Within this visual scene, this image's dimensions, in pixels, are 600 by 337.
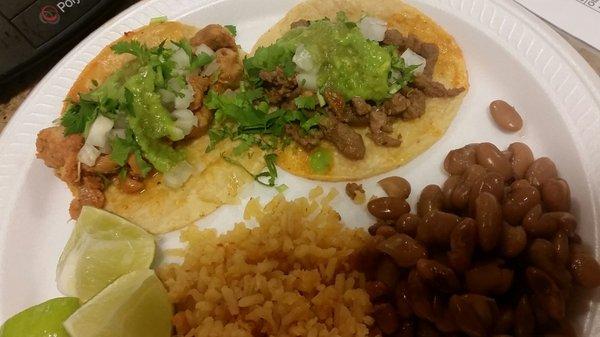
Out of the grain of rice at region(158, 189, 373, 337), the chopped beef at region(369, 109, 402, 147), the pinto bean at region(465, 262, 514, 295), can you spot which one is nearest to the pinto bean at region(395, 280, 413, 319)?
the grain of rice at region(158, 189, 373, 337)

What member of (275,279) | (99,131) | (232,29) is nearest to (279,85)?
(232,29)

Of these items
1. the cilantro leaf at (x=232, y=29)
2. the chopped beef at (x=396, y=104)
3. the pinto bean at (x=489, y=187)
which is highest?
the pinto bean at (x=489, y=187)

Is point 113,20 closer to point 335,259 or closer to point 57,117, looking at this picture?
point 57,117

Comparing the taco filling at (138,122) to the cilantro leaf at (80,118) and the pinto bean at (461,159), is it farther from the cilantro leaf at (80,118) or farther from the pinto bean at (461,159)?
the pinto bean at (461,159)

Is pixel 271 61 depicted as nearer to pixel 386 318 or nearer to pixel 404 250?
pixel 404 250

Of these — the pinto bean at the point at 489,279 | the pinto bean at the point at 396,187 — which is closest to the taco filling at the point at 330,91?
the pinto bean at the point at 396,187

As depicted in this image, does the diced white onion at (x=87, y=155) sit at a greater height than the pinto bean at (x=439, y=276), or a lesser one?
lesser

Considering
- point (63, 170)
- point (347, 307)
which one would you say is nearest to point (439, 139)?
point (347, 307)

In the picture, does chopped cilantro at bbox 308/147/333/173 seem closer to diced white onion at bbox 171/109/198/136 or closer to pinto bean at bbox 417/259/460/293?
diced white onion at bbox 171/109/198/136
